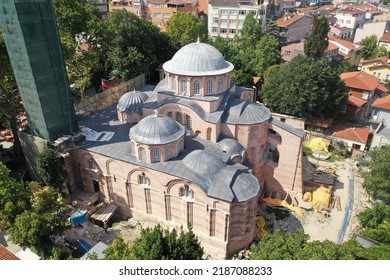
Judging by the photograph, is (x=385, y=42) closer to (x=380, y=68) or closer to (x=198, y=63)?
(x=380, y=68)

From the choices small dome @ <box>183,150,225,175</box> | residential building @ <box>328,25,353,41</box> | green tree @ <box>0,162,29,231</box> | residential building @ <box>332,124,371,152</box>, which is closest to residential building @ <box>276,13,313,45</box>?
residential building @ <box>328,25,353,41</box>

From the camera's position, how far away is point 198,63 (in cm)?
2598

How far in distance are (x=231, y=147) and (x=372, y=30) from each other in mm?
64155

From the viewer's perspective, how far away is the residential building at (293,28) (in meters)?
65.4

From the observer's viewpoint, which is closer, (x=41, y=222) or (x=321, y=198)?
(x=41, y=222)

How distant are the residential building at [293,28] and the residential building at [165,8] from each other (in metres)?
20.3

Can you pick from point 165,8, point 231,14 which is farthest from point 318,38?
point 165,8

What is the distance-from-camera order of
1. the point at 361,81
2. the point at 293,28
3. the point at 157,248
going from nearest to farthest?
1. the point at 157,248
2. the point at 361,81
3. the point at 293,28

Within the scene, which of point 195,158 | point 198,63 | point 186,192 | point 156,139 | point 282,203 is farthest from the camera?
point 282,203

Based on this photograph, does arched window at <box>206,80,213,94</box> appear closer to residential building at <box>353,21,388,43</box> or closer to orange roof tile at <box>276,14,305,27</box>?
orange roof tile at <box>276,14,305,27</box>

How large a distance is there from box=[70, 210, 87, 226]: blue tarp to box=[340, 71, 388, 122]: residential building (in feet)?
118

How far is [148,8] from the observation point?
71.2 meters

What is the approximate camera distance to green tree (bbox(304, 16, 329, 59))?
41062mm

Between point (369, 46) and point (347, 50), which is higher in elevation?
point (347, 50)
